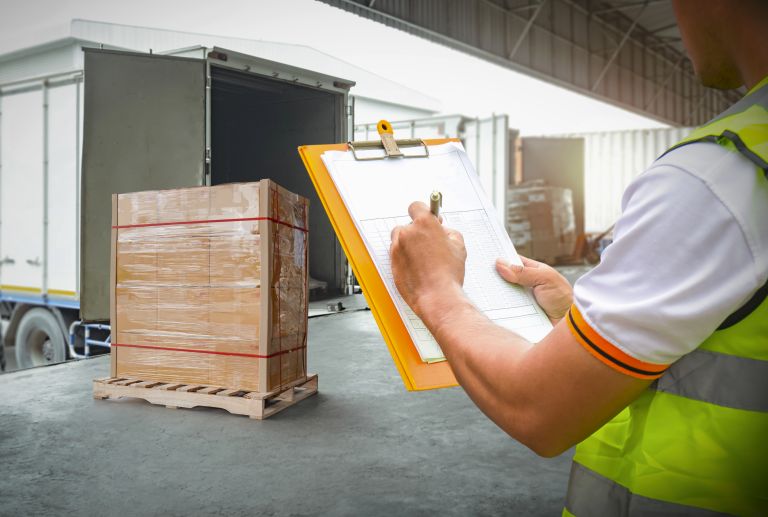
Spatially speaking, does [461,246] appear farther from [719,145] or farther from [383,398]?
[383,398]

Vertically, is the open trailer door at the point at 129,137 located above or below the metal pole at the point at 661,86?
below

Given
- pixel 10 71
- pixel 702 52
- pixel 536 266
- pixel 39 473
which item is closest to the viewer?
pixel 702 52

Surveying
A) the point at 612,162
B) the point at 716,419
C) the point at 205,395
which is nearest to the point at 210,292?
the point at 205,395

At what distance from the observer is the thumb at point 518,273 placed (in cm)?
134

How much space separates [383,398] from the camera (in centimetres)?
384

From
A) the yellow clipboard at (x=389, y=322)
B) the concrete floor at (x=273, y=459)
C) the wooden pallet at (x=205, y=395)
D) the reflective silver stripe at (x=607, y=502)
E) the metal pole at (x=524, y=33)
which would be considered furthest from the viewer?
the metal pole at (x=524, y=33)

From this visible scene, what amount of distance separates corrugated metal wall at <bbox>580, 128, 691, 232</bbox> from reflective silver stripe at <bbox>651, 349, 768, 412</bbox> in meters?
18.7

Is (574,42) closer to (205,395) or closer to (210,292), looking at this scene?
(210,292)

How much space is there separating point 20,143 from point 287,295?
4.40 meters

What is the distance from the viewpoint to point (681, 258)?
719mm

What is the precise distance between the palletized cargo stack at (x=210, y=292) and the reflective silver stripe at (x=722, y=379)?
2857 millimetres

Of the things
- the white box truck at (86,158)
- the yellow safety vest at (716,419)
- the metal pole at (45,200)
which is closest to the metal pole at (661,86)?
the white box truck at (86,158)

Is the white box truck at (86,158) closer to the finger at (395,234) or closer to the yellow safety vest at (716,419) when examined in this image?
the finger at (395,234)

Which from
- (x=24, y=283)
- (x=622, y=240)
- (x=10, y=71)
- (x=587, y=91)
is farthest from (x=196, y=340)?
(x=587, y=91)
